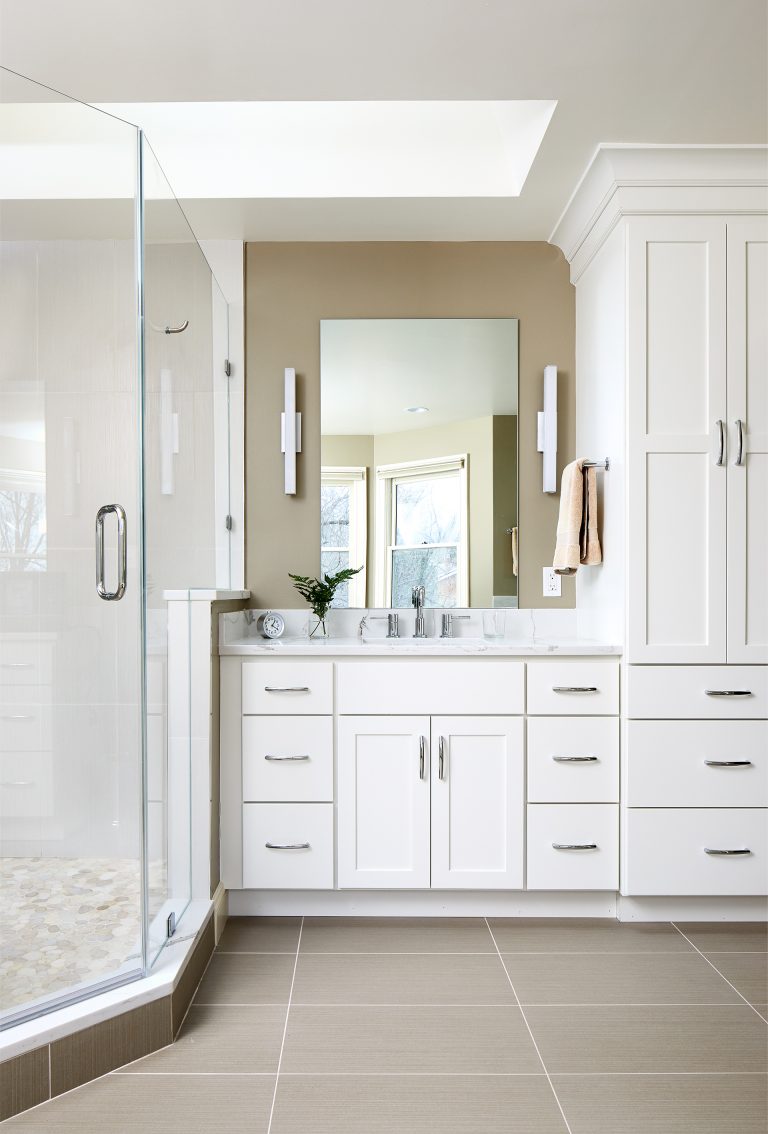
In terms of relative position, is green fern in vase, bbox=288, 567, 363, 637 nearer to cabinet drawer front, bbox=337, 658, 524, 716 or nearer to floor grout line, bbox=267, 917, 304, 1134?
cabinet drawer front, bbox=337, 658, 524, 716

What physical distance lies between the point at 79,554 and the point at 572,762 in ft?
5.33

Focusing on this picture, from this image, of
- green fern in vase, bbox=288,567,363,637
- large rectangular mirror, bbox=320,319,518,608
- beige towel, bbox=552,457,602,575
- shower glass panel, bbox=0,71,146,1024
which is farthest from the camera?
large rectangular mirror, bbox=320,319,518,608

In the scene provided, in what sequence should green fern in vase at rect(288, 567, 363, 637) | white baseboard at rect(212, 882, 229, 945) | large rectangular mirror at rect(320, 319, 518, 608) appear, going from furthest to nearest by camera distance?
1. large rectangular mirror at rect(320, 319, 518, 608)
2. green fern in vase at rect(288, 567, 363, 637)
3. white baseboard at rect(212, 882, 229, 945)

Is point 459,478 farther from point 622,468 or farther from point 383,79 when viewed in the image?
point 383,79

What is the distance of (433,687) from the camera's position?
102 inches

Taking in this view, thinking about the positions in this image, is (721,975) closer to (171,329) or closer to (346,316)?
(171,329)

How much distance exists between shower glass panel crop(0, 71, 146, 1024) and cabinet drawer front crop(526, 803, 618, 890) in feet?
4.10

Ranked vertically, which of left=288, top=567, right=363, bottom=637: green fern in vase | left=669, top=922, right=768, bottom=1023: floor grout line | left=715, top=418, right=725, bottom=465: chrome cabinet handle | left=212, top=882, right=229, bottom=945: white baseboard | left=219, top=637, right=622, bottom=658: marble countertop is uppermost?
left=715, top=418, right=725, bottom=465: chrome cabinet handle

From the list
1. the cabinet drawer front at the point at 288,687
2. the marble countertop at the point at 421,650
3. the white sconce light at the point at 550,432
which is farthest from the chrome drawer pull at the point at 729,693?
the cabinet drawer front at the point at 288,687

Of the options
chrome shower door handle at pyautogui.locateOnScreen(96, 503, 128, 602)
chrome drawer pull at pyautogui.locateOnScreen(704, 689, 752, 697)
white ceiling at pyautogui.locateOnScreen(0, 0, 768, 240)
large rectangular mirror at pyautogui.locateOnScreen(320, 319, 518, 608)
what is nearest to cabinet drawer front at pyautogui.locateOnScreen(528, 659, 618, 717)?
chrome drawer pull at pyautogui.locateOnScreen(704, 689, 752, 697)

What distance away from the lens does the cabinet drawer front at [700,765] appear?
2.53m

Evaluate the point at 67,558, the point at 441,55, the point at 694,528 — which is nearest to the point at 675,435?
the point at 694,528

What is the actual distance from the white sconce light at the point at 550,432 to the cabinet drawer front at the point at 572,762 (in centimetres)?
98

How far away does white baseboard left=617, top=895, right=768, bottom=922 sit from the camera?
102 inches
